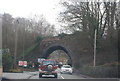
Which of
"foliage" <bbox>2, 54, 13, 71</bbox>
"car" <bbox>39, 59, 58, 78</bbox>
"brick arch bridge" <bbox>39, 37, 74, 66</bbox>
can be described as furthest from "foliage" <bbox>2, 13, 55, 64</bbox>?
"car" <bbox>39, 59, 58, 78</bbox>

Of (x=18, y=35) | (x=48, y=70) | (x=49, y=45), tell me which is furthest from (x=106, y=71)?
(x=49, y=45)

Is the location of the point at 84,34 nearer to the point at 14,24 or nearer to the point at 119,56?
the point at 119,56

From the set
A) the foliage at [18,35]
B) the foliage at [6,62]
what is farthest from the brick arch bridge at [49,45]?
the foliage at [6,62]

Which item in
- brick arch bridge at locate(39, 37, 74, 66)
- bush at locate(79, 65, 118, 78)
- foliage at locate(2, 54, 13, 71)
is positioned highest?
brick arch bridge at locate(39, 37, 74, 66)

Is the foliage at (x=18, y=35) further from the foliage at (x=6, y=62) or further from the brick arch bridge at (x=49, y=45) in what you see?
the foliage at (x=6, y=62)

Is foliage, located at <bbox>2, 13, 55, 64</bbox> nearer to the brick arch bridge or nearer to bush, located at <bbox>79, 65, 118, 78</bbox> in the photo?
the brick arch bridge

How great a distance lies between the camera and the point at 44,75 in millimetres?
28562

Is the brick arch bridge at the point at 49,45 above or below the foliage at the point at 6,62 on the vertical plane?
above

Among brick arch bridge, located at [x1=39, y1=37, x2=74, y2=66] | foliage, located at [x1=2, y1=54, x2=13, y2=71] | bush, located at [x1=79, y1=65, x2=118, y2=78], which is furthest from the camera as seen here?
brick arch bridge, located at [x1=39, y1=37, x2=74, y2=66]

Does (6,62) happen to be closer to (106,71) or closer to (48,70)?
(48,70)

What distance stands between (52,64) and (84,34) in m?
14.2

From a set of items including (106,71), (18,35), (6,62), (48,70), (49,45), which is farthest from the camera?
(49,45)

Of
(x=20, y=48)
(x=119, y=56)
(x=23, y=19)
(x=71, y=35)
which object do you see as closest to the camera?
(x=119, y=56)

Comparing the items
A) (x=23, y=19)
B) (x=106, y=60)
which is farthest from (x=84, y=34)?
(x=23, y=19)
